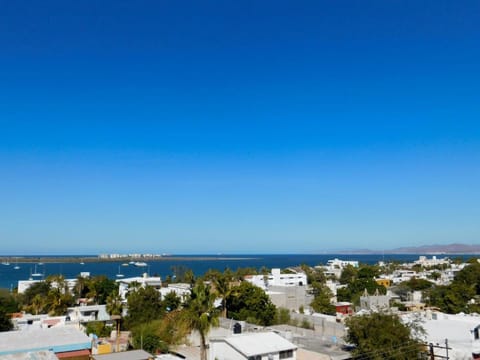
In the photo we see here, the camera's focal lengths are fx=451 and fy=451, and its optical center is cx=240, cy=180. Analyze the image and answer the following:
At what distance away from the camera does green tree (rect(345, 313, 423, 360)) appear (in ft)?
90.5

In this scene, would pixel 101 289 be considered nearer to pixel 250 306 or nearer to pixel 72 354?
pixel 250 306

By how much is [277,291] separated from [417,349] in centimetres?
3752

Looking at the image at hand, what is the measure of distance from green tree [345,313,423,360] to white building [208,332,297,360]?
4.24 metres

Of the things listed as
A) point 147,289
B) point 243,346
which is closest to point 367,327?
point 243,346

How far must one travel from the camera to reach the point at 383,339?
27.8m

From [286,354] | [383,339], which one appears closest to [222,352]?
[286,354]

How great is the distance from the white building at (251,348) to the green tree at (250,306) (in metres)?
15.3

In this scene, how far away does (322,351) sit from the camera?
3047 cm

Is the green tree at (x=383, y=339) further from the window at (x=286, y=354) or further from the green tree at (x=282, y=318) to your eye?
the green tree at (x=282, y=318)

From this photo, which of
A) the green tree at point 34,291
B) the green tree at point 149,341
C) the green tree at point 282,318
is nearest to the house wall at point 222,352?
the green tree at point 149,341

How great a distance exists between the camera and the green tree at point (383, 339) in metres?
27.6

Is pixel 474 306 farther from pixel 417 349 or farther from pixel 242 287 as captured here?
pixel 417 349

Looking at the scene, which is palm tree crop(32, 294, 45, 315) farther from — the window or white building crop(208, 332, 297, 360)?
the window

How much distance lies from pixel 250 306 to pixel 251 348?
20.1 metres
